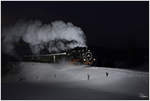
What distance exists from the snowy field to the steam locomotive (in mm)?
491

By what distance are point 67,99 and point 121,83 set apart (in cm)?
410

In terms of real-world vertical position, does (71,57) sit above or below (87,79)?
above

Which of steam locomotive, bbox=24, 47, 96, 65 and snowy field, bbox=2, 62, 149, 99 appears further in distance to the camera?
steam locomotive, bbox=24, 47, 96, 65

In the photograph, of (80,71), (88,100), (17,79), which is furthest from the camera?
(17,79)

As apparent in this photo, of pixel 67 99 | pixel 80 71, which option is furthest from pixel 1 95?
pixel 80 71

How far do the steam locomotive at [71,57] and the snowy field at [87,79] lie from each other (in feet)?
1.61

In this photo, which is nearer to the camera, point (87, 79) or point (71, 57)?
point (87, 79)

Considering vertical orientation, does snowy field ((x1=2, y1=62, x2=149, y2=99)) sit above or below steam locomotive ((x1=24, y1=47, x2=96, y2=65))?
below

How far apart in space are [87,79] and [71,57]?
315 cm

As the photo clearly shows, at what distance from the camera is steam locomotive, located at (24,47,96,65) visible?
578 inches

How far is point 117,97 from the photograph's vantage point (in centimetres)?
899

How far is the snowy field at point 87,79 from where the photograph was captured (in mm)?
9766

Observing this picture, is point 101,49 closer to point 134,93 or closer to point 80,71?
point 80,71

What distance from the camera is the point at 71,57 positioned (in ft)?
51.2
